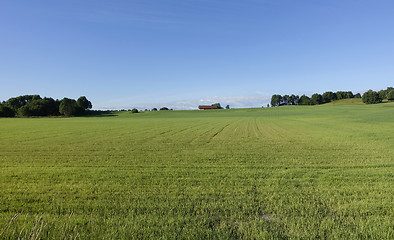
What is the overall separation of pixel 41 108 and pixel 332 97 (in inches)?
7250

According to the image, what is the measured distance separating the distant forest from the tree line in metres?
150

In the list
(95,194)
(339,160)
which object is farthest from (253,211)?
(339,160)

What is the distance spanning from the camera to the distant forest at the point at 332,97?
416ft

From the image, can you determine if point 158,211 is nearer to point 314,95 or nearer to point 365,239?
point 365,239

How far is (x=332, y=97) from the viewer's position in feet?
542

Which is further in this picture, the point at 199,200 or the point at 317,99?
the point at 317,99

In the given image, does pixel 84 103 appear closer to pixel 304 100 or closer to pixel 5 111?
pixel 5 111

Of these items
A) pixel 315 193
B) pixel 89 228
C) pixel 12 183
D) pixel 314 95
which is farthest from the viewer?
pixel 314 95

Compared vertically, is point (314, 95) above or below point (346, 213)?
above

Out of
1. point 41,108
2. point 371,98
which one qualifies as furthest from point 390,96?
point 41,108

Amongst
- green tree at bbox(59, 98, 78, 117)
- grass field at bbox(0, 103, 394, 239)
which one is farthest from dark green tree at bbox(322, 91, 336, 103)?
grass field at bbox(0, 103, 394, 239)

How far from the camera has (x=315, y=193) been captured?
632 cm

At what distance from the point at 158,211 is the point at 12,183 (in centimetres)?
565

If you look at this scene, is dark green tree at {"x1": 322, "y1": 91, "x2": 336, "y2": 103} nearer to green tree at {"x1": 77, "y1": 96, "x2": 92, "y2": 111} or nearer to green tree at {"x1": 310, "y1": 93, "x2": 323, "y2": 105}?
green tree at {"x1": 310, "y1": 93, "x2": 323, "y2": 105}
